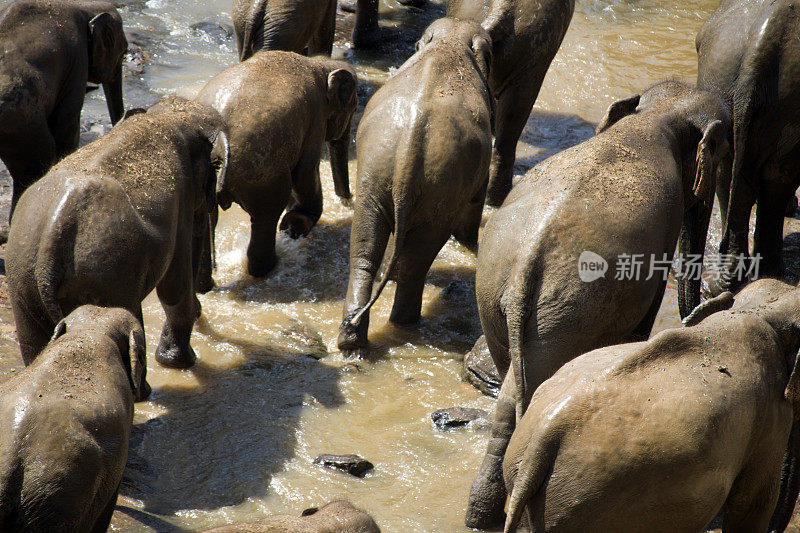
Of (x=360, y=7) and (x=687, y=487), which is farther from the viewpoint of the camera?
(x=360, y=7)

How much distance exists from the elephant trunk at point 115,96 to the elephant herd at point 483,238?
0.9 inches

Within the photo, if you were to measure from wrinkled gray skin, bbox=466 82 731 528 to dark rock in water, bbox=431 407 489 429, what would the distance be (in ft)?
1.92

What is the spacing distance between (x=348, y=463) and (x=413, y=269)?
167 centimetres

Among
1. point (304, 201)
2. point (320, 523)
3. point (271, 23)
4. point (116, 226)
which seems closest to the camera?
→ point (320, 523)

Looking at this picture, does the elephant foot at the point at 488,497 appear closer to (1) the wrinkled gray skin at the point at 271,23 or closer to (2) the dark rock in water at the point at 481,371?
(2) the dark rock in water at the point at 481,371

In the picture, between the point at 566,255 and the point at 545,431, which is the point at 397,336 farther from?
the point at 545,431

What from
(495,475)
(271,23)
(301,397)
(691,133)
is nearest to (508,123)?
(271,23)

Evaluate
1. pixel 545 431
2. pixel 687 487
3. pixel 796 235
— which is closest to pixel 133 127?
pixel 545 431

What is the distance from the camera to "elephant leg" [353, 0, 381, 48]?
33.9ft

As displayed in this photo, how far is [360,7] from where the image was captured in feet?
33.7

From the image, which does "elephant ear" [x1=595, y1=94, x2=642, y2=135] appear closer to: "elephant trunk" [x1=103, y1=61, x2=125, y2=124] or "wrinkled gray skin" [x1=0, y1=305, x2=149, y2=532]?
"wrinkled gray skin" [x1=0, y1=305, x2=149, y2=532]

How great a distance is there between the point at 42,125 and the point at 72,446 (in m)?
4.08

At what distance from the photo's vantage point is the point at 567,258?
4254 mm

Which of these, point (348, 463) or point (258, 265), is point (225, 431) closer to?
point (348, 463)
